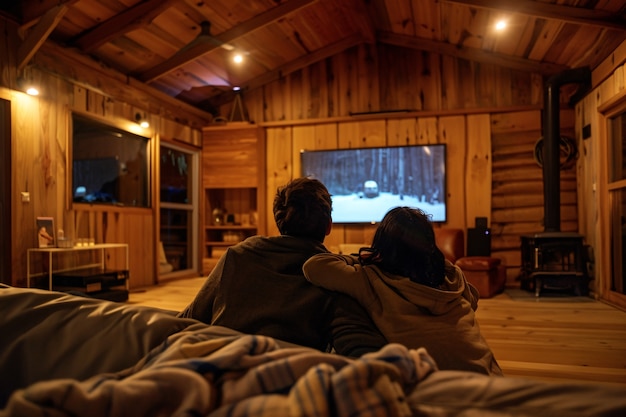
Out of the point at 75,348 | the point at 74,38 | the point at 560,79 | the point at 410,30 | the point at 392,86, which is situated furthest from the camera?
the point at 392,86

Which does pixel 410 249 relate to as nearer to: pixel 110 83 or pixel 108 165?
pixel 108 165

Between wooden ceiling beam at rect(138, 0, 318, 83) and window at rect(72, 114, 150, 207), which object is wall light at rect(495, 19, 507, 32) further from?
window at rect(72, 114, 150, 207)

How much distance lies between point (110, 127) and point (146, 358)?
456 centimetres

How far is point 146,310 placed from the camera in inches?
35.9

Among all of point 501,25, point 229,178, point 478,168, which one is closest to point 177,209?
point 229,178

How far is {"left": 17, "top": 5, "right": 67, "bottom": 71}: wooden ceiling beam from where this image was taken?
341 cm

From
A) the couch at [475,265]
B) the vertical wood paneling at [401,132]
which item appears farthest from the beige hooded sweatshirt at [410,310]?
the vertical wood paneling at [401,132]

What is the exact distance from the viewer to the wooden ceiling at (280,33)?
3703 millimetres

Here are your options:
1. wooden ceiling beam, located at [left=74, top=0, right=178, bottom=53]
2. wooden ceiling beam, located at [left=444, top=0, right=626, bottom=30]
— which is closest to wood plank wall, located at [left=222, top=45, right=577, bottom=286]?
wooden ceiling beam, located at [left=444, top=0, right=626, bottom=30]

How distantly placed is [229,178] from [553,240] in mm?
4185

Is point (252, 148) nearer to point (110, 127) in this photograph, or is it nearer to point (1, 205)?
point (110, 127)

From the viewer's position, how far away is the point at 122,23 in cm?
401

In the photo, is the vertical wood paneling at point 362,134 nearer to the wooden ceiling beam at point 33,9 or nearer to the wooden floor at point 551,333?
the wooden floor at point 551,333

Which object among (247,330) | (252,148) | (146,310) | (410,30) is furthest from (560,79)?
(146,310)
